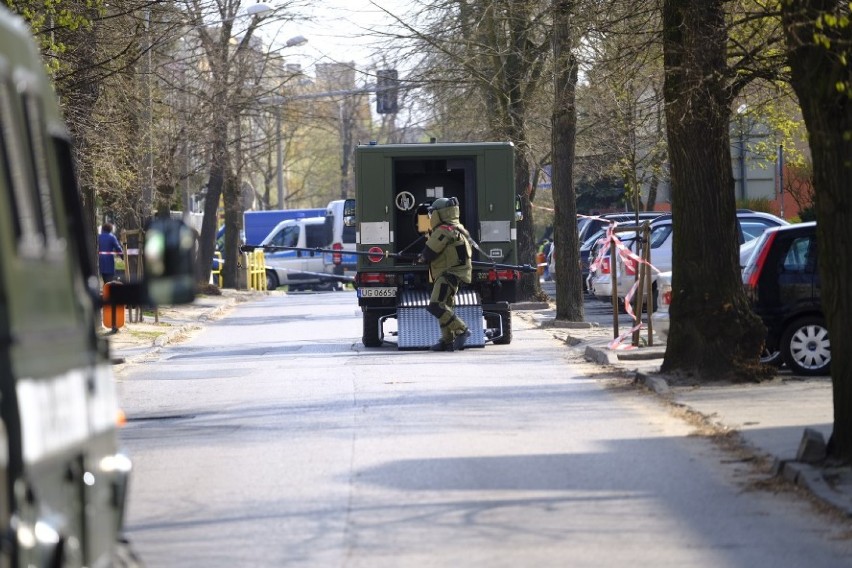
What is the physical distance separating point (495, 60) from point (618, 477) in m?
23.1

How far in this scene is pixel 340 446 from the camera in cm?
1109

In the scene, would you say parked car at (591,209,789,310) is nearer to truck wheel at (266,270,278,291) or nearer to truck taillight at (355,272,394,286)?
truck taillight at (355,272,394,286)

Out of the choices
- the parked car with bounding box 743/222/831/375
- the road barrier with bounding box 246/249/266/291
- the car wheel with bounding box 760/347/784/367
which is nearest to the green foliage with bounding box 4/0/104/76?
the parked car with bounding box 743/222/831/375

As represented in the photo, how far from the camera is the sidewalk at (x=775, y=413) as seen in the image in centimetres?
901

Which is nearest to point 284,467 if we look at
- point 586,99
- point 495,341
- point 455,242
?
point 455,242

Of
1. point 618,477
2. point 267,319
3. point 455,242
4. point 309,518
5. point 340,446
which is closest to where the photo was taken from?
point 309,518

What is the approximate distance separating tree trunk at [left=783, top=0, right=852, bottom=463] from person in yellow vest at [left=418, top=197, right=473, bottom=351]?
35.0ft

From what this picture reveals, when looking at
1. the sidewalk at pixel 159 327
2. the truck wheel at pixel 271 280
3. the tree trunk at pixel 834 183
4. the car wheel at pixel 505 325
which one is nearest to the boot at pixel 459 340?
the car wheel at pixel 505 325

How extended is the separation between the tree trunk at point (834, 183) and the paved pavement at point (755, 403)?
339 millimetres

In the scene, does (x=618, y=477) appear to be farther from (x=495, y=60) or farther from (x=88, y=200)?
(x=495, y=60)

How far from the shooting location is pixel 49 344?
446 cm

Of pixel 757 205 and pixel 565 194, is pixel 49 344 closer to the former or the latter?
pixel 565 194

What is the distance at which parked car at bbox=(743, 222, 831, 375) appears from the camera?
50.4 feet

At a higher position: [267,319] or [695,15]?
[695,15]
